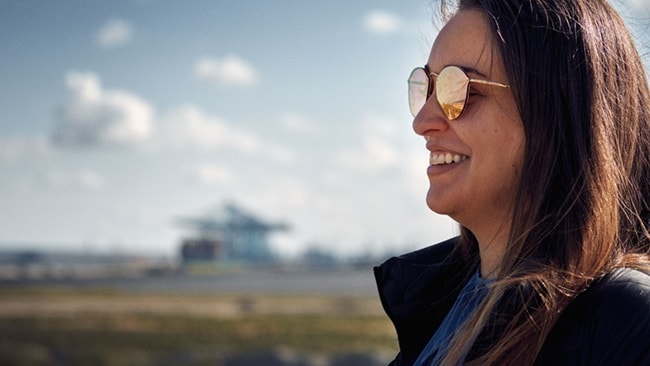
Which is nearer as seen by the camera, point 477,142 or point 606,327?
point 606,327

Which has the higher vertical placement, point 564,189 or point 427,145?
point 427,145

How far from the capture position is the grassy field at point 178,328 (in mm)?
20406

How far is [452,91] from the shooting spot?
1.55m

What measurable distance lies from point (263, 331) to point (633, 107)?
27.3 m

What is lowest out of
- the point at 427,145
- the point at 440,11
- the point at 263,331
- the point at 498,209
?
the point at 263,331

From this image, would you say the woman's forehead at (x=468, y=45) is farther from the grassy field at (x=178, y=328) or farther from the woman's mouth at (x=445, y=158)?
the grassy field at (x=178, y=328)

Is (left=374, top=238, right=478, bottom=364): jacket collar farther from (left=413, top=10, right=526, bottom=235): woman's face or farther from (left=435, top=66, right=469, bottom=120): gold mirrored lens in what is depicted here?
(left=435, top=66, right=469, bottom=120): gold mirrored lens

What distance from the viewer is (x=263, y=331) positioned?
28188 millimetres

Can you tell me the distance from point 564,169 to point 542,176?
38 millimetres

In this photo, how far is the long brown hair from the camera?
4.32 ft

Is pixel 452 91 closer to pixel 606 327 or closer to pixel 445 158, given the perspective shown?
pixel 445 158

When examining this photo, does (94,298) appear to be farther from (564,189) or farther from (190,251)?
(190,251)

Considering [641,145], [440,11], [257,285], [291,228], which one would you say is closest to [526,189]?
[641,145]

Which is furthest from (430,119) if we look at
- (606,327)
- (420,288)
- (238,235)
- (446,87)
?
(238,235)
